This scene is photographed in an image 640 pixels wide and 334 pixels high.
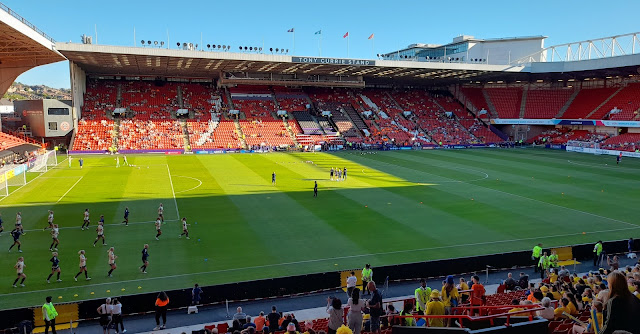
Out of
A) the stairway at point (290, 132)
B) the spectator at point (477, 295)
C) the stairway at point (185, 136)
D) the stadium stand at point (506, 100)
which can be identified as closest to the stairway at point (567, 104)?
the stadium stand at point (506, 100)

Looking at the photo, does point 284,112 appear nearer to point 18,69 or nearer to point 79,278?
point 18,69

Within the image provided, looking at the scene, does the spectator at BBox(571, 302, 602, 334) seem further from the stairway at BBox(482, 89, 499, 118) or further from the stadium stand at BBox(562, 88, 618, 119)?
the stairway at BBox(482, 89, 499, 118)

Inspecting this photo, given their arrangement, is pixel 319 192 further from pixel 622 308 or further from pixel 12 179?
pixel 622 308

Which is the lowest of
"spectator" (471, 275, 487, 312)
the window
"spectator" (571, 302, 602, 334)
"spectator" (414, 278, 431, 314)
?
"spectator" (471, 275, 487, 312)

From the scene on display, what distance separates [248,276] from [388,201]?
16487 mm

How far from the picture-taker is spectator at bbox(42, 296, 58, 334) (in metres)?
14.3

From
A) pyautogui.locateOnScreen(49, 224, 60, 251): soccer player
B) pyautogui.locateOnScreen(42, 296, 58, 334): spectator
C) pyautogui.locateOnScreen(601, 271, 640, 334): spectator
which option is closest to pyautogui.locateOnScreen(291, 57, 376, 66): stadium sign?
pyautogui.locateOnScreen(49, 224, 60, 251): soccer player

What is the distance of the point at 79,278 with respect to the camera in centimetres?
1897

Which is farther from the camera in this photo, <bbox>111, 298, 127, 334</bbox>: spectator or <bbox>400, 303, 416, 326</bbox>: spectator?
<bbox>111, 298, 127, 334</bbox>: spectator

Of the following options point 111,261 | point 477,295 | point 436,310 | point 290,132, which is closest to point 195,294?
point 111,261

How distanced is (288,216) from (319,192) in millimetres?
7930

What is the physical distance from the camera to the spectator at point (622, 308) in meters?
5.32

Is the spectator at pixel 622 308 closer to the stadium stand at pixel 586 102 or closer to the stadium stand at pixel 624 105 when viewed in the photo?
the stadium stand at pixel 624 105

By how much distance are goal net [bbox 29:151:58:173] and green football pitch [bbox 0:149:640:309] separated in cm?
153
